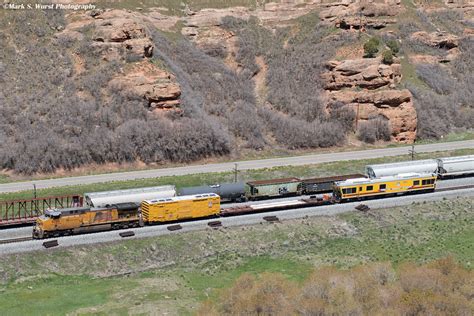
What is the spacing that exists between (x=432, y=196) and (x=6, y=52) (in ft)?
170

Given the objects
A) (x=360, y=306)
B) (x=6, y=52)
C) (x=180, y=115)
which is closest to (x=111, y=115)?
(x=180, y=115)

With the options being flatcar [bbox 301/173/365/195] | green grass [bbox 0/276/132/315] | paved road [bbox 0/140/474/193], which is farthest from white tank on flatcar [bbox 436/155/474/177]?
green grass [bbox 0/276/132/315]

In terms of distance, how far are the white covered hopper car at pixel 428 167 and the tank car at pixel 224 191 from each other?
13.6 m

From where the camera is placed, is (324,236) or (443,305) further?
(324,236)

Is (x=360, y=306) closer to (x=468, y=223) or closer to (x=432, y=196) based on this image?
(x=468, y=223)

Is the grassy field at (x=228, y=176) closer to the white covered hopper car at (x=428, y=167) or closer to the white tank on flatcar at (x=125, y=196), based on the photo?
the white covered hopper car at (x=428, y=167)

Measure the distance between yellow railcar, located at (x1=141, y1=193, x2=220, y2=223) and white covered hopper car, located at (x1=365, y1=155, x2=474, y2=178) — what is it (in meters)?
18.1

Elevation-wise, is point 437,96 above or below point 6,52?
below

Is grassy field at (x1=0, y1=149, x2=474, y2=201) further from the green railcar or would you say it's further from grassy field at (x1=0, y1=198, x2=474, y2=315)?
grassy field at (x1=0, y1=198, x2=474, y2=315)

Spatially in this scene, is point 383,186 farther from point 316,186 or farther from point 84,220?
point 84,220

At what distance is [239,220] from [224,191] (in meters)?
5.67

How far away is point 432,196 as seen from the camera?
55375 millimetres

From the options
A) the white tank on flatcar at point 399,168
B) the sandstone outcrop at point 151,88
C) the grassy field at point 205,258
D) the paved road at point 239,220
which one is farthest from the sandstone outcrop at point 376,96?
the grassy field at point 205,258

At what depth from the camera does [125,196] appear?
1914 inches
